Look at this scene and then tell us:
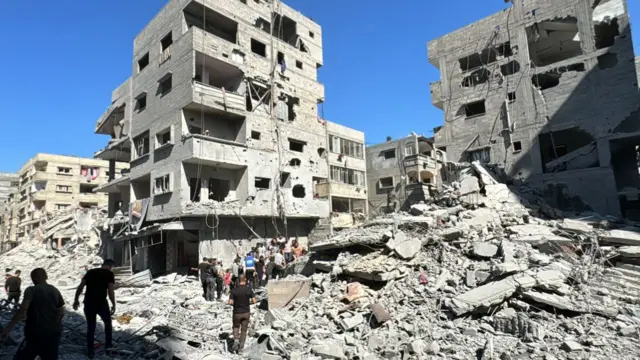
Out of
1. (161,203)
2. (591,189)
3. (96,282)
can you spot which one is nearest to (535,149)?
(591,189)

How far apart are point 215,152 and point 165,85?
22.2ft

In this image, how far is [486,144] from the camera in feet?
82.7

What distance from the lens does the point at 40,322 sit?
4910 millimetres

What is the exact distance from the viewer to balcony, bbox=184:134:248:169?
19.3m

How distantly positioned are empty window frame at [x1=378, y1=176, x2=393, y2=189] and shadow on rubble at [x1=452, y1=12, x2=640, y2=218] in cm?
1162

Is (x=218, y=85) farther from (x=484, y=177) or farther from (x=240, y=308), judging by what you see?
(x=240, y=308)

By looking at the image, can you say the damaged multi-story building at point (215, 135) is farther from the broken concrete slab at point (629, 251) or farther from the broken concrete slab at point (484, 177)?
the broken concrete slab at point (629, 251)

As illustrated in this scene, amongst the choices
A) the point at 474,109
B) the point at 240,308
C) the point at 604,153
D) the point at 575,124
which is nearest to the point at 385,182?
the point at 474,109

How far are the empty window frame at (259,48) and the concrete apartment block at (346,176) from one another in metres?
8.26

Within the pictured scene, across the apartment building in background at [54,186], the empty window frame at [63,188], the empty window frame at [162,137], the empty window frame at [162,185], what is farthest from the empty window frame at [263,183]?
the empty window frame at [63,188]

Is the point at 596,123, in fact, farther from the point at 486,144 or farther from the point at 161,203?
the point at 161,203

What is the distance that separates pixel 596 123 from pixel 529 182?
4.84m

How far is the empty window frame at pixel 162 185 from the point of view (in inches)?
804

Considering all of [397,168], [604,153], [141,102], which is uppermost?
[141,102]
